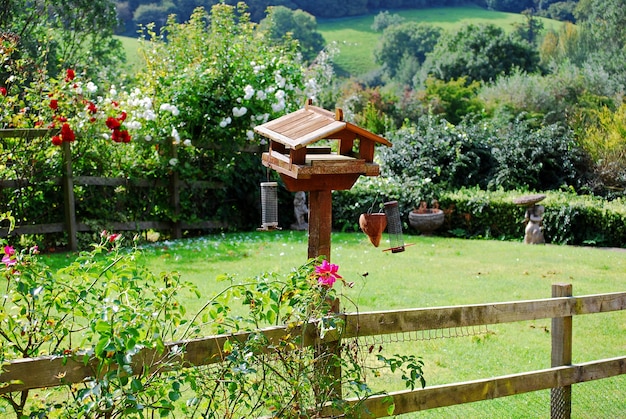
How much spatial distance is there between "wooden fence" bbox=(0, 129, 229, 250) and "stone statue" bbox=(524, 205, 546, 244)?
497 centimetres

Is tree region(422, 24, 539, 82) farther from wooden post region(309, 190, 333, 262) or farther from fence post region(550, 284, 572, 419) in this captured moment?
wooden post region(309, 190, 333, 262)

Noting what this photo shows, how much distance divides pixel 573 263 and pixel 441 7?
67.9 m

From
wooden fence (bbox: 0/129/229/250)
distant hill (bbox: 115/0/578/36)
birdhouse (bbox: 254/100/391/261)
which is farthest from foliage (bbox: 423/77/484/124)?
distant hill (bbox: 115/0/578/36)

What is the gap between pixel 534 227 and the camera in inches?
451

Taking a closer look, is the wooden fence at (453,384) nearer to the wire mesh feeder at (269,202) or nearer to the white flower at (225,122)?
the wire mesh feeder at (269,202)

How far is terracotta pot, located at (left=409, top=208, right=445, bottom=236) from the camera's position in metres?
12.2

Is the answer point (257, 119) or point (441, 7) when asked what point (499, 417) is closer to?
point (257, 119)

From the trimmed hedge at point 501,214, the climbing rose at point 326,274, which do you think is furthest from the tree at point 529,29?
the climbing rose at point 326,274

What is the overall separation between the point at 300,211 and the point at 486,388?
8.71 meters

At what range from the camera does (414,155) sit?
14.4m

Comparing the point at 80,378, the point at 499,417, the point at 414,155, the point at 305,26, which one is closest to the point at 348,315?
the point at 80,378

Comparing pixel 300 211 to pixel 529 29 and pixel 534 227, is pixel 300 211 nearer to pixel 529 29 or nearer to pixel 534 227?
pixel 534 227

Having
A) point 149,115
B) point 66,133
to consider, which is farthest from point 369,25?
point 66,133

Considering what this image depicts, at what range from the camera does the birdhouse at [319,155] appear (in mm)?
3932
